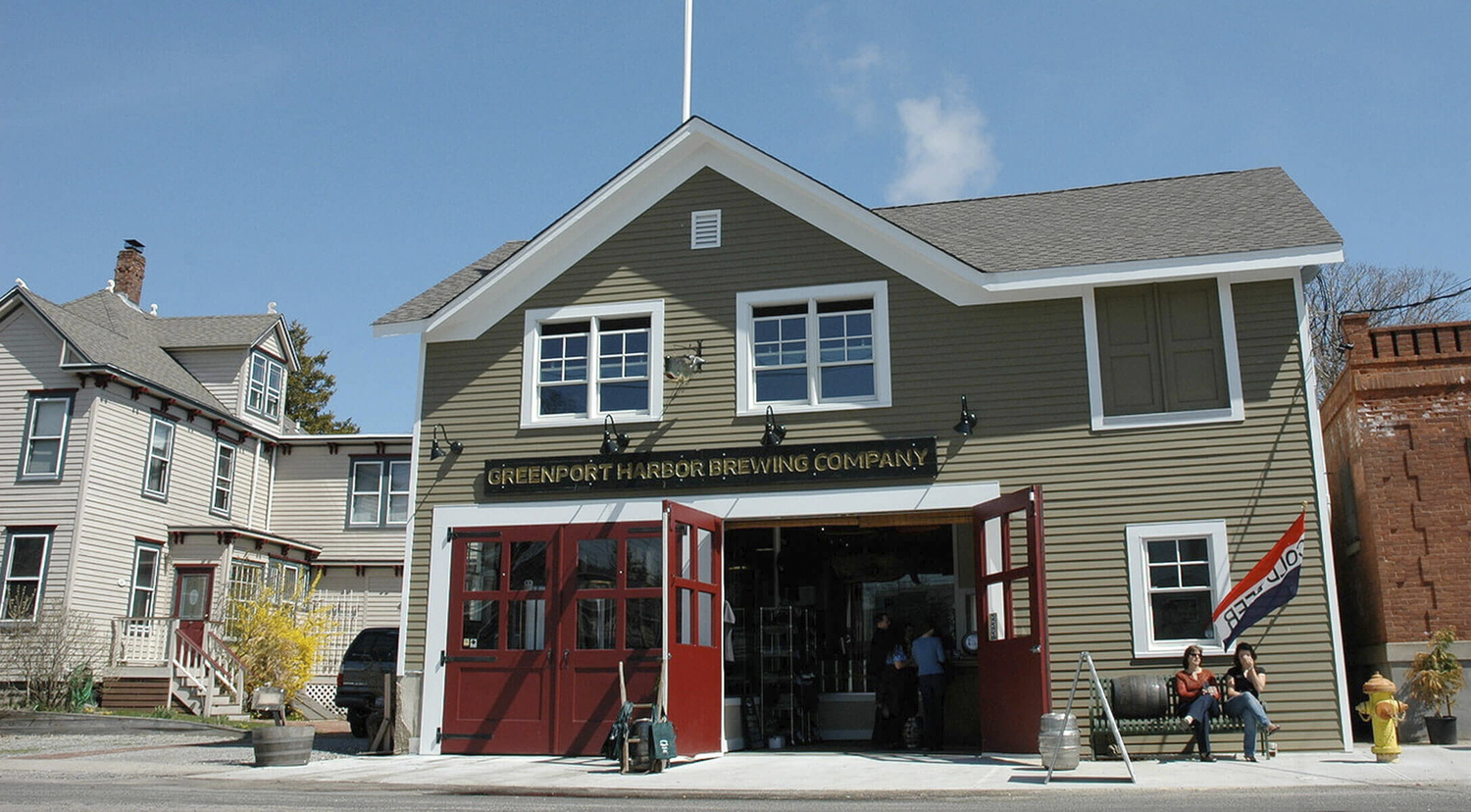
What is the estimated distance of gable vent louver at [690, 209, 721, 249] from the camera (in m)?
15.9

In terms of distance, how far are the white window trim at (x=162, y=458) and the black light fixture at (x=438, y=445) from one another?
40.4ft

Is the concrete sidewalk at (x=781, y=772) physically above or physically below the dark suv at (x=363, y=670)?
below

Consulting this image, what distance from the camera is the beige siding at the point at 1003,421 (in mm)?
13711

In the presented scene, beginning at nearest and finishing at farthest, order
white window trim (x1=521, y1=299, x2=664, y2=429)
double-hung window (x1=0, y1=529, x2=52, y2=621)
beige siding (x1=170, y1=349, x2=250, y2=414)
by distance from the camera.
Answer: white window trim (x1=521, y1=299, x2=664, y2=429) → double-hung window (x1=0, y1=529, x2=52, y2=621) → beige siding (x1=170, y1=349, x2=250, y2=414)

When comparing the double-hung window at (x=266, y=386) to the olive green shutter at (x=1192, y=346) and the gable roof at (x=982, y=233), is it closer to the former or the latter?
the gable roof at (x=982, y=233)

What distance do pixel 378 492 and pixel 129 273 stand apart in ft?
29.0

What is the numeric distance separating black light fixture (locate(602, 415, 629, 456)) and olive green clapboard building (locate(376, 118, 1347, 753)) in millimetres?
110

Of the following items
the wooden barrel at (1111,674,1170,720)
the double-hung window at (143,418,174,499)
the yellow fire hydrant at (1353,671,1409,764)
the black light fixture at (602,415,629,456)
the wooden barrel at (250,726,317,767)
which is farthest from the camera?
the double-hung window at (143,418,174,499)

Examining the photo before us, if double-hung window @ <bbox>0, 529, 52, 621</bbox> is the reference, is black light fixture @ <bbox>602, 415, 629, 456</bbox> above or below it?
above

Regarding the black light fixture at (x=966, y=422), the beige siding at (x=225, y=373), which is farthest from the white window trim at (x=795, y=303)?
the beige siding at (x=225, y=373)

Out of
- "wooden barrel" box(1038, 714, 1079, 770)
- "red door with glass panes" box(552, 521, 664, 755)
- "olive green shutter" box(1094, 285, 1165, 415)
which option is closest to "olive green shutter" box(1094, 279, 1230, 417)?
"olive green shutter" box(1094, 285, 1165, 415)

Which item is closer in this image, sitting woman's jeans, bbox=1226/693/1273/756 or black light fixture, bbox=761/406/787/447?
sitting woman's jeans, bbox=1226/693/1273/756

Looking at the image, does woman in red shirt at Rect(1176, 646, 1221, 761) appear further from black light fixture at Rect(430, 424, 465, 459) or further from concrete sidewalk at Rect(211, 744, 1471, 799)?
black light fixture at Rect(430, 424, 465, 459)

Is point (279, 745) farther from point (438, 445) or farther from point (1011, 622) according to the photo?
point (1011, 622)
